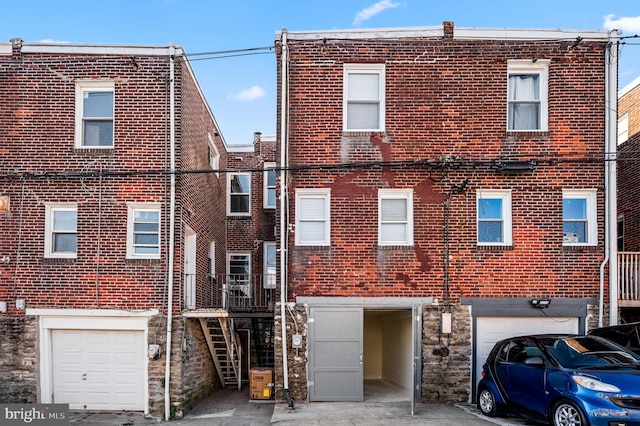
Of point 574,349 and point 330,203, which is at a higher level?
point 330,203

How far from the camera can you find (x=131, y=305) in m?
13.1

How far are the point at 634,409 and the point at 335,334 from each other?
6078 mm

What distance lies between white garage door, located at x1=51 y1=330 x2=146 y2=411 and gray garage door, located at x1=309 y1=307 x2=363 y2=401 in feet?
12.7

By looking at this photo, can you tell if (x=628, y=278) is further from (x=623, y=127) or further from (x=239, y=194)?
(x=239, y=194)

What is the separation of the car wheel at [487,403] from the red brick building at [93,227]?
644 centimetres

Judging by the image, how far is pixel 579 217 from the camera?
1339 cm

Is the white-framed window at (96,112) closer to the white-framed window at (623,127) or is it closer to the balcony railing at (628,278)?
the balcony railing at (628,278)

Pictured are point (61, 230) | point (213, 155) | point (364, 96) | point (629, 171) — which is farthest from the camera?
point (213, 155)

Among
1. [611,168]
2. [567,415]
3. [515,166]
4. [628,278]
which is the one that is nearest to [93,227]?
[515,166]

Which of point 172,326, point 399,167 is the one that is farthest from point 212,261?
point 399,167

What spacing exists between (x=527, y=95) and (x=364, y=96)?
3791mm

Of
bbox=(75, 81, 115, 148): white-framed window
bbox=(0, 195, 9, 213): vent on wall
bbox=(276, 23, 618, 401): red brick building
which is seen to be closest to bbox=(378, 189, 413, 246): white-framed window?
bbox=(276, 23, 618, 401): red brick building

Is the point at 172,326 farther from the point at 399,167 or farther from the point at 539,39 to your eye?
the point at 539,39

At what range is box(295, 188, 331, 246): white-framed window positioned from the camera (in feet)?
43.5
